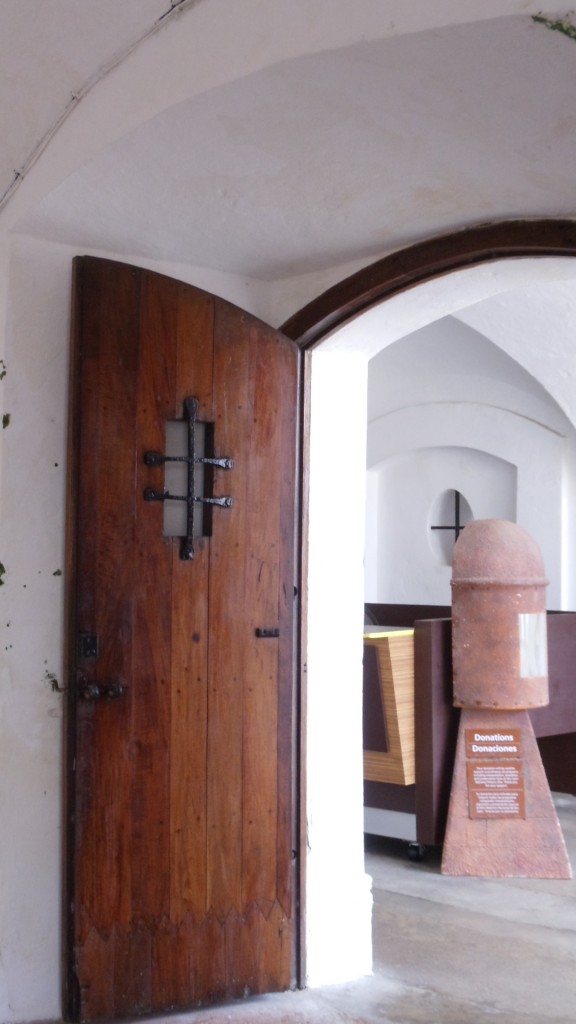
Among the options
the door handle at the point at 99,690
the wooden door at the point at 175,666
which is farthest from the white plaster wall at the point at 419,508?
the door handle at the point at 99,690

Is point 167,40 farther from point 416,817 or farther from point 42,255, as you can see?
point 416,817

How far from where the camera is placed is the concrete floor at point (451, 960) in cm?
312

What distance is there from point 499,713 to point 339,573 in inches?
70.3

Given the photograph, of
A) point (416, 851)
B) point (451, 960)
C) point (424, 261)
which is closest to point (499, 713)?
point (416, 851)

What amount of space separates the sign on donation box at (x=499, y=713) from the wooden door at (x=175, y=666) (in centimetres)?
172

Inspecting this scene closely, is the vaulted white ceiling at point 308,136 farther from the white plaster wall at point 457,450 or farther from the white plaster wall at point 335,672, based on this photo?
the white plaster wall at point 457,450

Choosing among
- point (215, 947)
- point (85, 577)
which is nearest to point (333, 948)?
point (215, 947)

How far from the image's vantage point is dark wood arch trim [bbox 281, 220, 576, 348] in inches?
109

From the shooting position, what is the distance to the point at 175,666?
10.2ft

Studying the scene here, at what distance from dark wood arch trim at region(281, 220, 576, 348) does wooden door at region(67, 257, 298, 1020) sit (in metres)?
0.14

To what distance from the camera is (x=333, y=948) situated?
3.35 meters

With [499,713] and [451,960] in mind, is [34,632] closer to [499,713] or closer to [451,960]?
[451,960]

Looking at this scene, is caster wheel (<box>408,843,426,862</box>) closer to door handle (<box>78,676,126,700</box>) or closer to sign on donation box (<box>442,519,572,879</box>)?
sign on donation box (<box>442,519,572,879</box>)

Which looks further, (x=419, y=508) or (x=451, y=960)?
(x=419, y=508)
